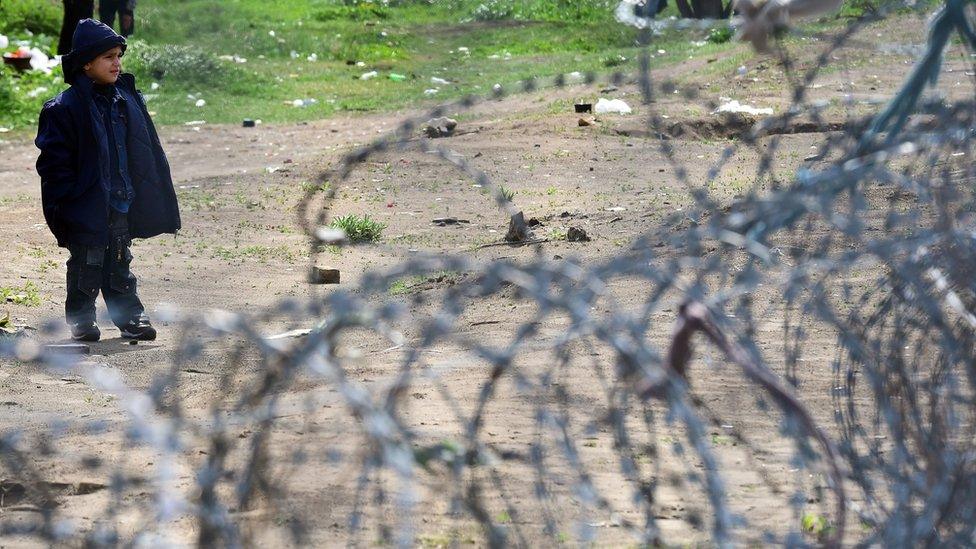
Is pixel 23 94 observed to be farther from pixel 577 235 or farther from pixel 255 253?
pixel 577 235

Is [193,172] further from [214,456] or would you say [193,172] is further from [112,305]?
[214,456]

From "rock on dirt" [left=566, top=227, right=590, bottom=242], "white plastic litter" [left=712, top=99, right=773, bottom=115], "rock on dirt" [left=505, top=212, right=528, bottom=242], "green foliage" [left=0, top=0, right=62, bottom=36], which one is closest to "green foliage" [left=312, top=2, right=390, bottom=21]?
"green foliage" [left=0, top=0, right=62, bottom=36]

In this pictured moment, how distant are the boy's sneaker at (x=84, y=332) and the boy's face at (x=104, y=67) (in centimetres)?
104

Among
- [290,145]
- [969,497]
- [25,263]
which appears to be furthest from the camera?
[290,145]

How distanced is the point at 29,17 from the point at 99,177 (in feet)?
37.8

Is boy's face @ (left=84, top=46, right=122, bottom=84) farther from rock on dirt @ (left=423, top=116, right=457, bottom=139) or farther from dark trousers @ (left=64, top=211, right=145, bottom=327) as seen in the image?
rock on dirt @ (left=423, top=116, right=457, bottom=139)

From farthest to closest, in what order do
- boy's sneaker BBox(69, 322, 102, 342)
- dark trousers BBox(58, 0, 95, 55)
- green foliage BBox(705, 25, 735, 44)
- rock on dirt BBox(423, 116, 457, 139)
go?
green foliage BBox(705, 25, 735, 44)
dark trousers BBox(58, 0, 95, 55)
rock on dirt BBox(423, 116, 457, 139)
boy's sneaker BBox(69, 322, 102, 342)

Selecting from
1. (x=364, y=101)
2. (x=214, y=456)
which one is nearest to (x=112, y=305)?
(x=214, y=456)

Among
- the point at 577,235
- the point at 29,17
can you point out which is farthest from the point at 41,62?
the point at 577,235

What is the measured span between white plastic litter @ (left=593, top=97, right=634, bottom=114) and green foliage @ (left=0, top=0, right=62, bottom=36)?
25.7 ft

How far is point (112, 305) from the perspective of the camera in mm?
5637

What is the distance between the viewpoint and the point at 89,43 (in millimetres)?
5203

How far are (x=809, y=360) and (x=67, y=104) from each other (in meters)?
3.13

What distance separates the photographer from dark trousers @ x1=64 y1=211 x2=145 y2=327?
17.9 feet
